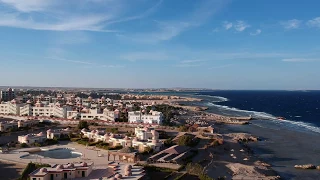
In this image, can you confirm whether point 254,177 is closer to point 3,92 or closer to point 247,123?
point 247,123

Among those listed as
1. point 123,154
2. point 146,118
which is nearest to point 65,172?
point 123,154

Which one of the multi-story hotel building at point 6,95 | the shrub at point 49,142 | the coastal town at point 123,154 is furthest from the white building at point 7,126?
the multi-story hotel building at point 6,95

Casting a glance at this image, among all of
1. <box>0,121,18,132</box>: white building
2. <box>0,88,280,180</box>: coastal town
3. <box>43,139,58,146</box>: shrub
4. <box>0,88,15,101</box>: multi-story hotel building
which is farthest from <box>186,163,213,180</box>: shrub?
<box>0,88,15,101</box>: multi-story hotel building

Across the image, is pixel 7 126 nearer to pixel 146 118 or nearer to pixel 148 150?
pixel 146 118

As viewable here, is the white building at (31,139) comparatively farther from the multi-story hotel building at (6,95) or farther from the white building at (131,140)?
the multi-story hotel building at (6,95)

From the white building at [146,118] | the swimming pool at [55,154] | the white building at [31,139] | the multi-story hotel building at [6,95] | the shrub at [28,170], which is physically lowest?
the swimming pool at [55,154]

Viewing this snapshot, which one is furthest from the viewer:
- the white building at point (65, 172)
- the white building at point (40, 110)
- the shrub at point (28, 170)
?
the white building at point (40, 110)

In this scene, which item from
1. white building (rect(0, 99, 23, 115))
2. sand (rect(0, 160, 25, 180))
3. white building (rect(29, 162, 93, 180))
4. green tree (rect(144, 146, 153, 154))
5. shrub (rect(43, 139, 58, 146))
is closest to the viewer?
white building (rect(29, 162, 93, 180))

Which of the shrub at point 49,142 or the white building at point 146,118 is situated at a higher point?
the white building at point 146,118

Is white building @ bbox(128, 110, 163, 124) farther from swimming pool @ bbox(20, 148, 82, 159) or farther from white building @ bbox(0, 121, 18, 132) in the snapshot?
swimming pool @ bbox(20, 148, 82, 159)
